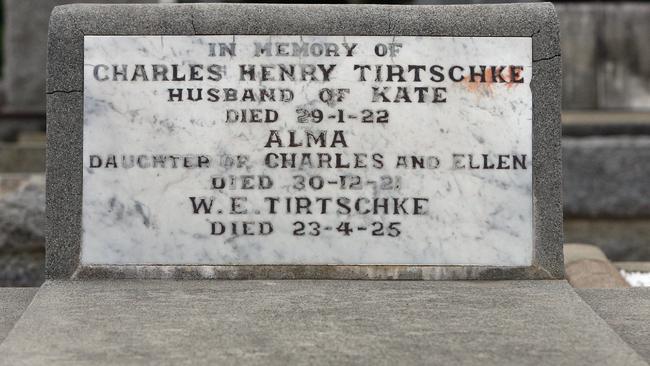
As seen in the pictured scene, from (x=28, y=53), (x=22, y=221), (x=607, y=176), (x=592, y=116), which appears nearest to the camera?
(x=22, y=221)

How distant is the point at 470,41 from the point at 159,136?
1301 mm

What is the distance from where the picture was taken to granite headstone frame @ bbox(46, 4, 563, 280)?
367cm

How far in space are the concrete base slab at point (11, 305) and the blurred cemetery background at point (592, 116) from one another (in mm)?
2106

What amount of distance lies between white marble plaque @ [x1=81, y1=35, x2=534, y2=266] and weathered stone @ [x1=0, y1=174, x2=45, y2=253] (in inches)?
54.8

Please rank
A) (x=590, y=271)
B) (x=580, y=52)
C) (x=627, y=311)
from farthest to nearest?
(x=580, y=52) < (x=590, y=271) < (x=627, y=311)

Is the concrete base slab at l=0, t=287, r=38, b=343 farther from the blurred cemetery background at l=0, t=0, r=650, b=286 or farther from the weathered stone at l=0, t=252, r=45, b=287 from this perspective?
the blurred cemetery background at l=0, t=0, r=650, b=286

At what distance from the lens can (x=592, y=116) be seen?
22.2 ft

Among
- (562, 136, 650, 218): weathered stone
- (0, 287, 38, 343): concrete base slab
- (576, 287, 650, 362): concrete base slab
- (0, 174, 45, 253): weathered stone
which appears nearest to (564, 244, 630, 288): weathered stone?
(576, 287, 650, 362): concrete base slab

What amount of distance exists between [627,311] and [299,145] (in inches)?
54.4

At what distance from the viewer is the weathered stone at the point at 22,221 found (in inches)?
194

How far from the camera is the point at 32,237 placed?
4957 mm

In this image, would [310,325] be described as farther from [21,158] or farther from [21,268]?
[21,158]

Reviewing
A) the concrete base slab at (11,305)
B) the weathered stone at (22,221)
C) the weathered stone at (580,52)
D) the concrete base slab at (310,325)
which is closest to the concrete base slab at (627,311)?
the concrete base slab at (310,325)

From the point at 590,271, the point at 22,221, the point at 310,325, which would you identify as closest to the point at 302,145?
the point at 310,325
